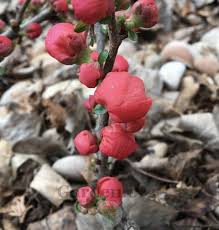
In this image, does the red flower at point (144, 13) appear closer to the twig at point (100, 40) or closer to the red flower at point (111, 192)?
the twig at point (100, 40)

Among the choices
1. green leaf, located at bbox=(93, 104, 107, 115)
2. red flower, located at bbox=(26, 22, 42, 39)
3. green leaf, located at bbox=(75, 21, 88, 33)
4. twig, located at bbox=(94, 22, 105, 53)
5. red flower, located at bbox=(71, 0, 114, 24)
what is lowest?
red flower, located at bbox=(26, 22, 42, 39)

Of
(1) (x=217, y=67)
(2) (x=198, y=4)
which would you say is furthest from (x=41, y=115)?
(2) (x=198, y=4)

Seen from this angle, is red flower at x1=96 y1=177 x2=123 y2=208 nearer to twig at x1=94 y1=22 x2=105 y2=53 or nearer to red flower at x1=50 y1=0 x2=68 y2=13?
twig at x1=94 y1=22 x2=105 y2=53

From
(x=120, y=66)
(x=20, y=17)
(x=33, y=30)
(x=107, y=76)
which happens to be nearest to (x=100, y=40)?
(x=120, y=66)

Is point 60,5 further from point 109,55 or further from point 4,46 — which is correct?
point 109,55

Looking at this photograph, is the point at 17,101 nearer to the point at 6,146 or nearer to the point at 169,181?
the point at 6,146

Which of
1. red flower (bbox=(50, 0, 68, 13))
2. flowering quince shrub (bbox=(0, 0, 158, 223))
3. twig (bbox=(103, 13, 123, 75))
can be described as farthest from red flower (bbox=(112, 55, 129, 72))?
red flower (bbox=(50, 0, 68, 13))
